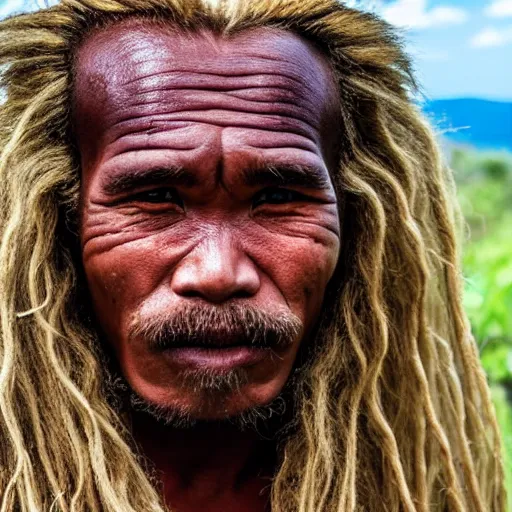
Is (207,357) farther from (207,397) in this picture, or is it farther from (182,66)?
(182,66)

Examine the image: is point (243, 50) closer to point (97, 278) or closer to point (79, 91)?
point (79, 91)

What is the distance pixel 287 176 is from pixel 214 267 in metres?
0.23

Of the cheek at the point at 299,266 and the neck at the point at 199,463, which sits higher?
the cheek at the point at 299,266

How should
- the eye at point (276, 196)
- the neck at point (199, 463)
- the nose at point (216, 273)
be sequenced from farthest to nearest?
1. the neck at point (199, 463)
2. the eye at point (276, 196)
3. the nose at point (216, 273)

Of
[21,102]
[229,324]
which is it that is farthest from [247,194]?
[21,102]

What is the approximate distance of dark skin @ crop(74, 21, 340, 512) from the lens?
1.62m

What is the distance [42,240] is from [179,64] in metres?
0.42

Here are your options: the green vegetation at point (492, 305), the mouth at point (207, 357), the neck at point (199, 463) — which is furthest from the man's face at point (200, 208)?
the green vegetation at point (492, 305)

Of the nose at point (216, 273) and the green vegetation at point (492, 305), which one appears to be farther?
the green vegetation at point (492, 305)

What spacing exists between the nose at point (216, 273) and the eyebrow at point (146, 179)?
0.11 m

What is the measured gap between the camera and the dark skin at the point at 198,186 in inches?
63.9

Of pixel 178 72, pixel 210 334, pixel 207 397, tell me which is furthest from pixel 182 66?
pixel 207 397

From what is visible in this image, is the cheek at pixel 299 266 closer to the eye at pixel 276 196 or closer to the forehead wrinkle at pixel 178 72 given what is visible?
the eye at pixel 276 196

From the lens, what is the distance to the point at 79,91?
1.74 m
